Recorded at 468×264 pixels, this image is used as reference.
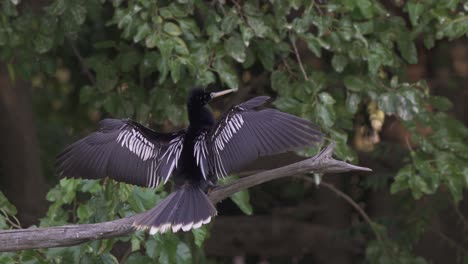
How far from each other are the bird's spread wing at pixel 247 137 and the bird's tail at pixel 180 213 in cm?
11

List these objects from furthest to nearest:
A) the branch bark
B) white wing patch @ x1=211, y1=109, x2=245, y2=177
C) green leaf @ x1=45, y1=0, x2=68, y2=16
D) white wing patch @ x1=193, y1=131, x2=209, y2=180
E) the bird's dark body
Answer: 1. green leaf @ x1=45, y1=0, x2=68, y2=16
2. the bird's dark body
3. white wing patch @ x1=193, y1=131, x2=209, y2=180
4. white wing patch @ x1=211, y1=109, x2=245, y2=177
5. the branch bark

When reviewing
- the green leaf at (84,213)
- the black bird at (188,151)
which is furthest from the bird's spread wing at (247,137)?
the green leaf at (84,213)

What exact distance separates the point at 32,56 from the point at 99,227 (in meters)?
1.63

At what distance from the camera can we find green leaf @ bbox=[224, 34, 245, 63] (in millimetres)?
4258

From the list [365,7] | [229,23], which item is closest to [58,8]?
[229,23]

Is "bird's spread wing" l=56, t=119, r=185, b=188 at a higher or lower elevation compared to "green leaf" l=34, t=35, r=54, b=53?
lower

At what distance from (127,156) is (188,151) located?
0.82ft

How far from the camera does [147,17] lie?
4.23 meters

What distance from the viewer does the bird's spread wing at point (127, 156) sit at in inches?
150

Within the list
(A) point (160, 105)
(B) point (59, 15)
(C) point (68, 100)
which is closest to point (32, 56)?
(B) point (59, 15)

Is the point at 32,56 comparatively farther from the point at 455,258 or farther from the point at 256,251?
the point at 455,258

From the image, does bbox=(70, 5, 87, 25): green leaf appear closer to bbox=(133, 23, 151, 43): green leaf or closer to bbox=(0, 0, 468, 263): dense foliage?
bbox=(0, 0, 468, 263): dense foliage

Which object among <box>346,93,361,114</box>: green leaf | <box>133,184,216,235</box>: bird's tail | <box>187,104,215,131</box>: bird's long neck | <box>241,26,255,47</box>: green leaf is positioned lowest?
<box>133,184,216,235</box>: bird's tail

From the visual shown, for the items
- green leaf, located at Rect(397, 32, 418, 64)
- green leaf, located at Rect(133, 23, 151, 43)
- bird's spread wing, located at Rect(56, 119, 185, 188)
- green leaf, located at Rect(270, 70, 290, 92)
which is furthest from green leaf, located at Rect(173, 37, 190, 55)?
green leaf, located at Rect(397, 32, 418, 64)
